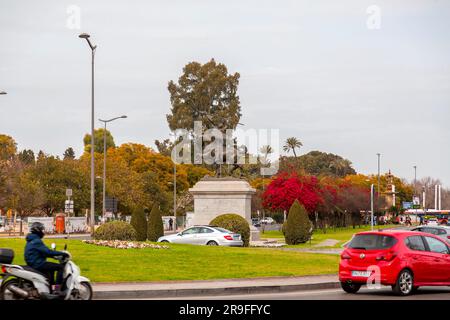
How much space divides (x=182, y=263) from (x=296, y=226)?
86.8 feet

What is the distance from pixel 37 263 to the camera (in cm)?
1558

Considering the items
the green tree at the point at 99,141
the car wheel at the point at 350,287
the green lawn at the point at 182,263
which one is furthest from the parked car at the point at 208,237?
Result: the green tree at the point at 99,141

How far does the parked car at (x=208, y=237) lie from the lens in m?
39.9

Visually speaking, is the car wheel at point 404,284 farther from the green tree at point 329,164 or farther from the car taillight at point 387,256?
the green tree at point 329,164

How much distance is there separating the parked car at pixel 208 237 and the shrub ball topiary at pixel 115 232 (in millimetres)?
7264

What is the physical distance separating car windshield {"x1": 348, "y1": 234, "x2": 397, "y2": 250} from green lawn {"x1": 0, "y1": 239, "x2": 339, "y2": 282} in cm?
431

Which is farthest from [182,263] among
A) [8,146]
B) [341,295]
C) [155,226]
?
[8,146]

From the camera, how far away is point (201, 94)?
315ft

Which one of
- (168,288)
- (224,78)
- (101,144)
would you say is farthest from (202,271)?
(101,144)

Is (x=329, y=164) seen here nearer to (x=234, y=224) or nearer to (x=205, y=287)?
(x=234, y=224)

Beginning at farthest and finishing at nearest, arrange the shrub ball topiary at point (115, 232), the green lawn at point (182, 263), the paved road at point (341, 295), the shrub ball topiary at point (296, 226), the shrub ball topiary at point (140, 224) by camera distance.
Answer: the shrub ball topiary at point (296, 226), the shrub ball topiary at point (140, 224), the shrub ball topiary at point (115, 232), the green lawn at point (182, 263), the paved road at point (341, 295)
